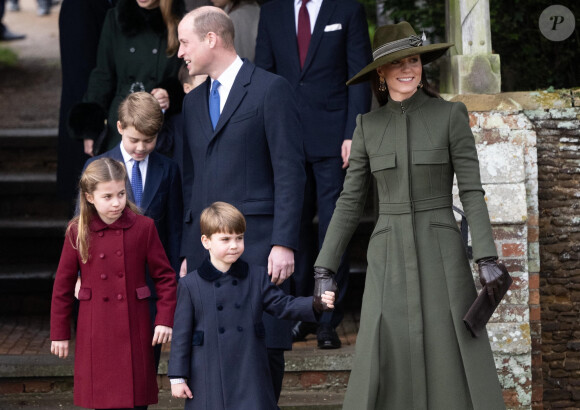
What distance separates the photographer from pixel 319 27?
19.7ft

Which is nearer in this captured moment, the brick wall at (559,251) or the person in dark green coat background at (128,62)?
the person in dark green coat background at (128,62)

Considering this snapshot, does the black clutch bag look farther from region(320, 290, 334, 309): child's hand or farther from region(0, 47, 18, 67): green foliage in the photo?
region(0, 47, 18, 67): green foliage

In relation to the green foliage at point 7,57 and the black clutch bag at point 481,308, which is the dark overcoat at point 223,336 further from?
the green foliage at point 7,57

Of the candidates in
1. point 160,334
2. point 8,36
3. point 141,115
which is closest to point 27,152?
point 141,115

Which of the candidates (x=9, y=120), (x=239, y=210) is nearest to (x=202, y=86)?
(x=239, y=210)

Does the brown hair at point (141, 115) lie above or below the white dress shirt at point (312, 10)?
below

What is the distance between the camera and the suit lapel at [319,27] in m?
6.00

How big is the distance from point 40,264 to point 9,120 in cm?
291

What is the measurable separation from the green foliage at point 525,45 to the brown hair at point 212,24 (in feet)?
9.80

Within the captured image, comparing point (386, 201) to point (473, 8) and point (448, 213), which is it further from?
point (473, 8)

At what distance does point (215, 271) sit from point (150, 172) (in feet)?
2.64

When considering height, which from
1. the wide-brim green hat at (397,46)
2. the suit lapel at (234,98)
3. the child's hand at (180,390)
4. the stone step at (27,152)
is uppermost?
the stone step at (27,152)

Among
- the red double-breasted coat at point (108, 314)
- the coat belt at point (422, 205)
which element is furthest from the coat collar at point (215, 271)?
the coat belt at point (422, 205)

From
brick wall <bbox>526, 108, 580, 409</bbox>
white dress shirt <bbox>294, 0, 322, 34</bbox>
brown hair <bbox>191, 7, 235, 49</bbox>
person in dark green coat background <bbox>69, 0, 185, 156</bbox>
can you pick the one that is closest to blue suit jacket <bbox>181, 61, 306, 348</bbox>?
brown hair <bbox>191, 7, 235, 49</bbox>
